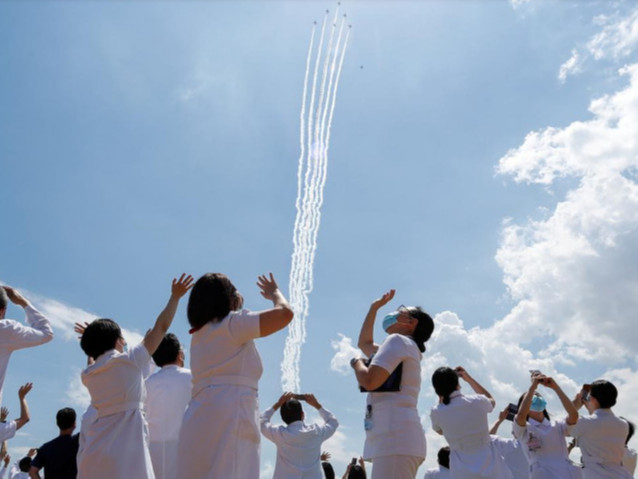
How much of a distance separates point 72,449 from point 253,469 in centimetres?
479

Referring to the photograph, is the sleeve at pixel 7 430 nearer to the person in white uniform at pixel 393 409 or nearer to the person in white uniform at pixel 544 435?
the person in white uniform at pixel 393 409

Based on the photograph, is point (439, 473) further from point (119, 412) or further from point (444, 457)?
point (119, 412)

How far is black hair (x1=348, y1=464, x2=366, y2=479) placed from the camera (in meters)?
12.8

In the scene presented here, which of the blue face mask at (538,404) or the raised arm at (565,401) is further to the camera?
the blue face mask at (538,404)

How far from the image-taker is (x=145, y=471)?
235 inches

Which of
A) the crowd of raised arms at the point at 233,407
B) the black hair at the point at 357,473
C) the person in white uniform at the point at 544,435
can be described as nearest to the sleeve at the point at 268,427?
the black hair at the point at 357,473

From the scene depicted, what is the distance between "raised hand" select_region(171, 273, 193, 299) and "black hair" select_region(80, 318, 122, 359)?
835mm

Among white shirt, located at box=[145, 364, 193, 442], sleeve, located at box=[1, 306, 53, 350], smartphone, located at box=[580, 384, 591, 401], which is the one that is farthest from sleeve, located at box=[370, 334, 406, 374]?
smartphone, located at box=[580, 384, 591, 401]

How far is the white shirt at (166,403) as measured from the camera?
7742 mm

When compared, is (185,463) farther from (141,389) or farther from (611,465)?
(611,465)

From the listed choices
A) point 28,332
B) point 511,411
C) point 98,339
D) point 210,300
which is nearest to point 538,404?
point 511,411

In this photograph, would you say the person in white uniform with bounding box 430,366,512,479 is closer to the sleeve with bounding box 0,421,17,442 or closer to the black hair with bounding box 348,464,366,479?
the black hair with bounding box 348,464,366,479

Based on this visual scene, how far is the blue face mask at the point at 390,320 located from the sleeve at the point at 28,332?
5085mm

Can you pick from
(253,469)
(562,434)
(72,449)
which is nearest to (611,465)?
(562,434)
